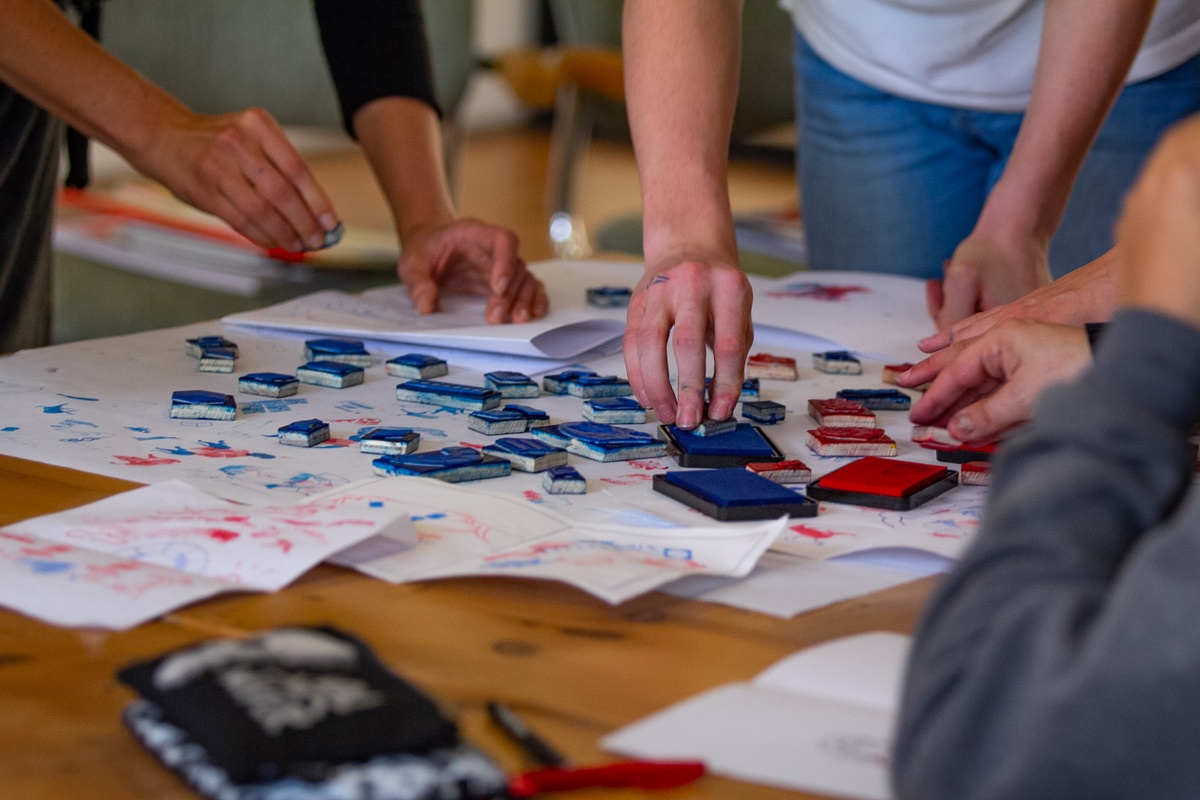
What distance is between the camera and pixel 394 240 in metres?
2.31

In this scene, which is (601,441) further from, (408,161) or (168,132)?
(408,161)

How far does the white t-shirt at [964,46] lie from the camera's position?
5.04 feet

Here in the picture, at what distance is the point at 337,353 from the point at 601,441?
36 cm

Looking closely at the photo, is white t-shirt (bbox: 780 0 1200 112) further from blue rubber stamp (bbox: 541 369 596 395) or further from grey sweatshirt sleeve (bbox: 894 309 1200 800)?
grey sweatshirt sleeve (bbox: 894 309 1200 800)

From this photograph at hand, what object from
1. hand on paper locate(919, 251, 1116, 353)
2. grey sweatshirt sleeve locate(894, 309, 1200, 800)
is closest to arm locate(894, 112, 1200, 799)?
grey sweatshirt sleeve locate(894, 309, 1200, 800)

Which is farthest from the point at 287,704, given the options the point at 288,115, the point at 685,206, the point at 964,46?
the point at 288,115

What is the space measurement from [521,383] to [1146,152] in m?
0.93

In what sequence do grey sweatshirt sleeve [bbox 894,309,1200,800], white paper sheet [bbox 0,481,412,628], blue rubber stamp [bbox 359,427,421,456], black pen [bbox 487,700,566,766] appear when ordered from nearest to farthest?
grey sweatshirt sleeve [bbox 894,309,1200,800]
black pen [bbox 487,700,566,766]
white paper sheet [bbox 0,481,412,628]
blue rubber stamp [bbox 359,427,421,456]

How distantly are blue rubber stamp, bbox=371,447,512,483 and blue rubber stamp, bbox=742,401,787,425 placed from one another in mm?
261

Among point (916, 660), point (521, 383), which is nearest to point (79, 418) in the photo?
point (521, 383)

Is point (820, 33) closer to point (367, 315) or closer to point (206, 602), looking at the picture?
point (367, 315)

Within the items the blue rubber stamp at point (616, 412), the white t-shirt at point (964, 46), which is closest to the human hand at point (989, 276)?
the white t-shirt at point (964, 46)

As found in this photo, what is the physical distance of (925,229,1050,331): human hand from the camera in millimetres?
1330

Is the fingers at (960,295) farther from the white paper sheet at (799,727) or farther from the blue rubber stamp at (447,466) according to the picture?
the white paper sheet at (799,727)
